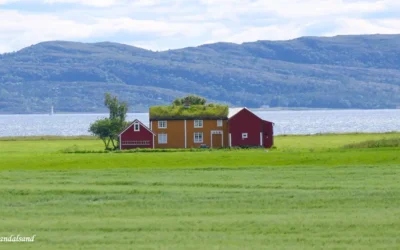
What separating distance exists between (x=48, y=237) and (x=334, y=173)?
72.5 ft

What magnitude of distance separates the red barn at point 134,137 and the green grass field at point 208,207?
39.9 meters

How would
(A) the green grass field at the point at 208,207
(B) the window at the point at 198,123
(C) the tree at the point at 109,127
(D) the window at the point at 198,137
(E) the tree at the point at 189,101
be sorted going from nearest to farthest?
1. (A) the green grass field at the point at 208,207
2. (D) the window at the point at 198,137
3. (B) the window at the point at 198,123
4. (C) the tree at the point at 109,127
5. (E) the tree at the point at 189,101

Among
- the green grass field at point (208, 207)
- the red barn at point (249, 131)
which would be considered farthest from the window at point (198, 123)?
the green grass field at point (208, 207)

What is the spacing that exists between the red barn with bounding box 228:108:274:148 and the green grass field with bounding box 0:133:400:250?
39069 mm

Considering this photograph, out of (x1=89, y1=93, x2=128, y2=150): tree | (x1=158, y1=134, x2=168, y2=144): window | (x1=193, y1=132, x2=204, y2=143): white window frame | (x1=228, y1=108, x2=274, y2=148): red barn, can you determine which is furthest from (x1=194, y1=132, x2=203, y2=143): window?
(x1=89, y1=93, x2=128, y2=150): tree

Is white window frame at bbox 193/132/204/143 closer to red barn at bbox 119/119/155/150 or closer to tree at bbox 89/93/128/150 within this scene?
red barn at bbox 119/119/155/150

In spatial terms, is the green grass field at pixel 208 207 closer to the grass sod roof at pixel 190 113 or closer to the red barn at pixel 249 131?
the red barn at pixel 249 131

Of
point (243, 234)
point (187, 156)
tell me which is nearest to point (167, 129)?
point (187, 156)

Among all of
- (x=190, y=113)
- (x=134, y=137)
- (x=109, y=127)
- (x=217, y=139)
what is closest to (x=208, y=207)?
(x=134, y=137)

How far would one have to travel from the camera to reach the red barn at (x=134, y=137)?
91.4 m

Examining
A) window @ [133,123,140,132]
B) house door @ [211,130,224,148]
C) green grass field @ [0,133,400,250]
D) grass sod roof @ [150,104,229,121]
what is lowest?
green grass field @ [0,133,400,250]

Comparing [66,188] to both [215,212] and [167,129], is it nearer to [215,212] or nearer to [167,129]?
[215,212]

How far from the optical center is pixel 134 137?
→ 91.6m

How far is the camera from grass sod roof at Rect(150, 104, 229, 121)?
310 ft
